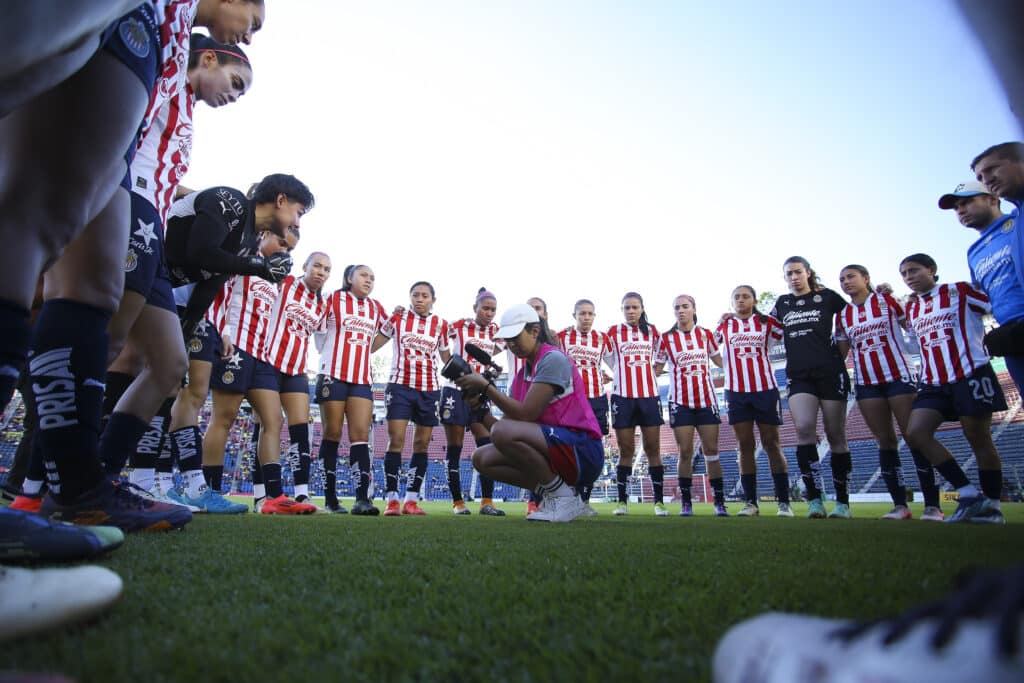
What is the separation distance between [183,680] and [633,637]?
0.58 m

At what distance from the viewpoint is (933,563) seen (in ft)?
5.17

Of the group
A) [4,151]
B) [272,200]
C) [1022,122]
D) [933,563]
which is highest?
[272,200]

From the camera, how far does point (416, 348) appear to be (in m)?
6.72

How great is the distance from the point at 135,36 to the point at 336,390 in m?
4.85

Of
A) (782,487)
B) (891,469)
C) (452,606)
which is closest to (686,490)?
(782,487)

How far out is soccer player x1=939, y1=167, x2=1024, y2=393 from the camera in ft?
9.89

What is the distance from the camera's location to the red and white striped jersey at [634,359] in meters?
7.43

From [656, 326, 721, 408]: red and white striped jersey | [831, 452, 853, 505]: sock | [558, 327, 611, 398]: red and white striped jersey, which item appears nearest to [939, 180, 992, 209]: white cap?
[831, 452, 853, 505]: sock

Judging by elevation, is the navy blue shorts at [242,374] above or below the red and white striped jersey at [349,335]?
below

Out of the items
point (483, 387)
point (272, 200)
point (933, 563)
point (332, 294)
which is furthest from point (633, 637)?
point (332, 294)

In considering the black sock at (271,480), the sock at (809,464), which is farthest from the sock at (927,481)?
the black sock at (271,480)

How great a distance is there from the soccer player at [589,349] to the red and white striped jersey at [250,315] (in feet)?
13.1

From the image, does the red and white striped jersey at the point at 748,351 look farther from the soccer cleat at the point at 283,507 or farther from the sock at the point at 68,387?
the sock at the point at 68,387

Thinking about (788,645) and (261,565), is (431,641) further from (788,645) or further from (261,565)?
(261,565)
